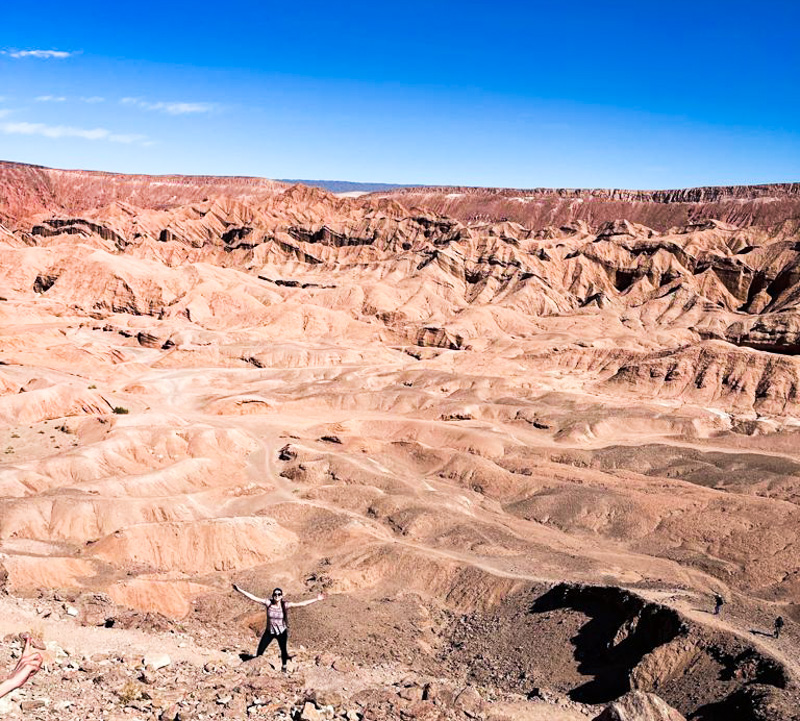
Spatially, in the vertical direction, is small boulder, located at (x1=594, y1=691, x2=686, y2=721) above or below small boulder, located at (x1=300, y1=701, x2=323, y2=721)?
below

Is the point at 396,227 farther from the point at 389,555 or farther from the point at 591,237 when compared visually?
the point at 389,555

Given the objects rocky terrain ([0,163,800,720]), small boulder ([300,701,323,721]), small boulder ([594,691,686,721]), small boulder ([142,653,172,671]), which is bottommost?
rocky terrain ([0,163,800,720])

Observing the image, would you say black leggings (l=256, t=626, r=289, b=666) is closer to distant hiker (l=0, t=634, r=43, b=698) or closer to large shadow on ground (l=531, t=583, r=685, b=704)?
large shadow on ground (l=531, t=583, r=685, b=704)

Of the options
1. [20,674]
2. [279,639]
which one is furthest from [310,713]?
[20,674]

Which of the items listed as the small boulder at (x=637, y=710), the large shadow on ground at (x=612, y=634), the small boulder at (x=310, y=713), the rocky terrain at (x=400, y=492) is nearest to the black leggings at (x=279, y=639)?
the rocky terrain at (x=400, y=492)

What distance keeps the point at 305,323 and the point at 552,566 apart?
82.5 m

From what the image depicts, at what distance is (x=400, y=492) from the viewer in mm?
41375

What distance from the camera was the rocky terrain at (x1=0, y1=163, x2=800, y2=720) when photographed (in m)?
18.2

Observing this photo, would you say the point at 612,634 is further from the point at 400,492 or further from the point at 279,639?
the point at 400,492

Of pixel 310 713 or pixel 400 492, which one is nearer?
pixel 310 713

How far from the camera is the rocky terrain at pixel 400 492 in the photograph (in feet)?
59.6

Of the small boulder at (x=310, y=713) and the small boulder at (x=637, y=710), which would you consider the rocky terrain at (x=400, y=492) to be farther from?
the small boulder at (x=310, y=713)

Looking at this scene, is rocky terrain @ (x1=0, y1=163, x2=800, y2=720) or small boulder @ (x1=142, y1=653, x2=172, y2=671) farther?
rocky terrain @ (x1=0, y1=163, x2=800, y2=720)

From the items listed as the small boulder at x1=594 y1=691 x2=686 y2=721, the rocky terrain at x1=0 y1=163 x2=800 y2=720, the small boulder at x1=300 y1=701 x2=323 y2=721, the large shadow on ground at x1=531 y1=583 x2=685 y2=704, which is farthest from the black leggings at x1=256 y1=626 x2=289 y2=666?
the large shadow on ground at x1=531 y1=583 x2=685 y2=704
